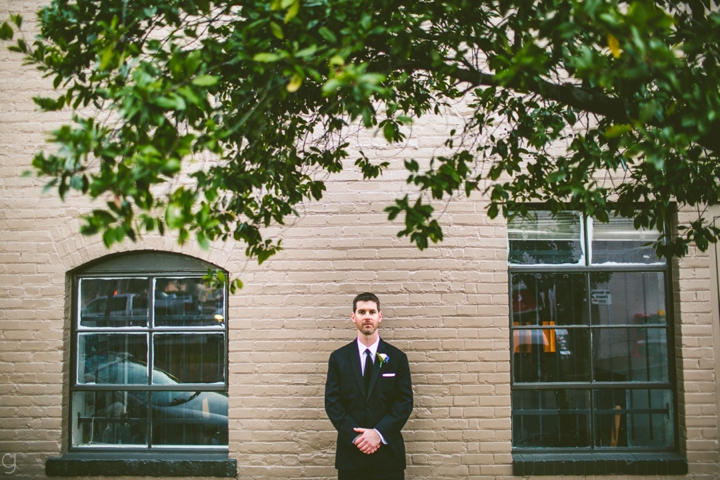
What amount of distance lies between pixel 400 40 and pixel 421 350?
9.24ft

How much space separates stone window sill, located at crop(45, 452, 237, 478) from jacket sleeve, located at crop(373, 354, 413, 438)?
1.61 m

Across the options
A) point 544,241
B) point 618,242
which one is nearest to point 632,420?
point 618,242

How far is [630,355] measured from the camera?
15.1ft

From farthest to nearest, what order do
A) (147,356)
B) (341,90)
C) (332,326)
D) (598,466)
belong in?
(147,356) → (332,326) → (598,466) → (341,90)

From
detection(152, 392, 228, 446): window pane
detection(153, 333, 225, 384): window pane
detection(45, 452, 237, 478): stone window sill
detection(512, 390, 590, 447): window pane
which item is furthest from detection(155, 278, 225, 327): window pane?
detection(512, 390, 590, 447): window pane

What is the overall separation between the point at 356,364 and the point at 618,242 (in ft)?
8.93

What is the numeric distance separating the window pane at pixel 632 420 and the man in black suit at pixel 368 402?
6.59ft

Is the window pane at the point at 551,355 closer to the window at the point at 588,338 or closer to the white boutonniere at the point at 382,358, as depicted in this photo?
the window at the point at 588,338

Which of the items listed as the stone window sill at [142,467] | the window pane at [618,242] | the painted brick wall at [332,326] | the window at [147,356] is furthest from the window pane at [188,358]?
the window pane at [618,242]

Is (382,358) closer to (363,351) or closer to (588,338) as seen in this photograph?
(363,351)

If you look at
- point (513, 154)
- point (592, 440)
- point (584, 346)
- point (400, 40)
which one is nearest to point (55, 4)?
point (400, 40)

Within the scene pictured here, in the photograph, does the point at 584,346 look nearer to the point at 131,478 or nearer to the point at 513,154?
the point at 513,154

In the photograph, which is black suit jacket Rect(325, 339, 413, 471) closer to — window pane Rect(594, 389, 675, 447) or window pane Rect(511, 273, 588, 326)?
window pane Rect(511, 273, 588, 326)

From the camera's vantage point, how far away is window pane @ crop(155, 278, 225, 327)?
4.70 meters
